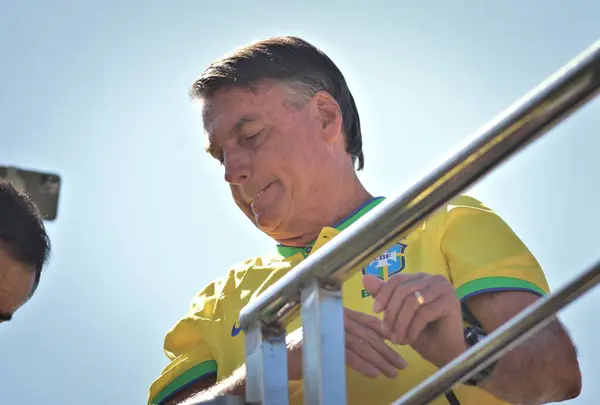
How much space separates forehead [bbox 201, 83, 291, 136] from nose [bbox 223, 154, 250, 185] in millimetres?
89

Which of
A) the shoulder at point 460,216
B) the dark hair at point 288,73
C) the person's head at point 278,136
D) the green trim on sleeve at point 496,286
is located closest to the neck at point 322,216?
the person's head at point 278,136

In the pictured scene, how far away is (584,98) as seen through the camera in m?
1.27

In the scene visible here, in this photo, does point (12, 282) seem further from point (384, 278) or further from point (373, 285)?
point (373, 285)

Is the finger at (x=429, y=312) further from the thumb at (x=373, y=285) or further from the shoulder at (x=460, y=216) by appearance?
the shoulder at (x=460, y=216)

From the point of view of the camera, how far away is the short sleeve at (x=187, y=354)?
277 cm

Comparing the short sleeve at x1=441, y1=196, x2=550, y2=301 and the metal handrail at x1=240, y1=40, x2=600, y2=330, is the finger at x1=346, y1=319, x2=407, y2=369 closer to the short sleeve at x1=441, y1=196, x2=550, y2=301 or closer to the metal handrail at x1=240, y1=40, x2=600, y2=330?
the metal handrail at x1=240, y1=40, x2=600, y2=330

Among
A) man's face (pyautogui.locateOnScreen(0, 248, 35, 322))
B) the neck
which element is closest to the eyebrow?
the neck

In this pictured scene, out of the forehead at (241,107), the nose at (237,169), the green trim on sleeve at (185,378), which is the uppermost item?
the forehead at (241,107)

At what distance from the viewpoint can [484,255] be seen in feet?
8.24

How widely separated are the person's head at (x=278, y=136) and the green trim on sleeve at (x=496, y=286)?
0.61 meters

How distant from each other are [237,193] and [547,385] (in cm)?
110

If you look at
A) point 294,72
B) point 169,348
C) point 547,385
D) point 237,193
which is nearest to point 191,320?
point 169,348

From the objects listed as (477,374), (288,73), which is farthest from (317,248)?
(477,374)

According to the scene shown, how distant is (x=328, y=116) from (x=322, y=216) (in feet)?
1.10
